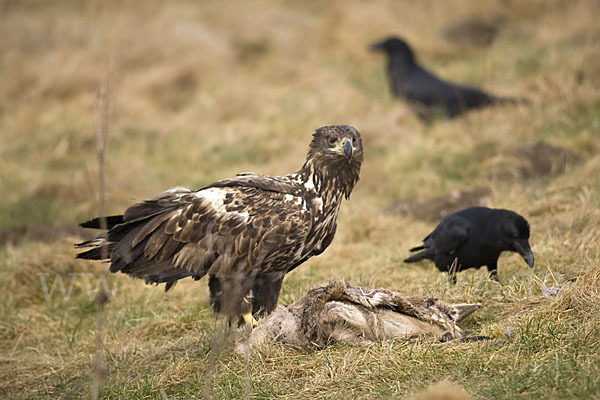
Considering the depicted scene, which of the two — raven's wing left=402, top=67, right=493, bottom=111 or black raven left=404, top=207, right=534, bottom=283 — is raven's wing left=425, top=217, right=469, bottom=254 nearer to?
black raven left=404, top=207, right=534, bottom=283

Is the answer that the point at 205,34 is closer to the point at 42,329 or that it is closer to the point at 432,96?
the point at 432,96

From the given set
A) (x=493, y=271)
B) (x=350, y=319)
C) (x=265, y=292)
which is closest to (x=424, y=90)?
(x=493, y=271)

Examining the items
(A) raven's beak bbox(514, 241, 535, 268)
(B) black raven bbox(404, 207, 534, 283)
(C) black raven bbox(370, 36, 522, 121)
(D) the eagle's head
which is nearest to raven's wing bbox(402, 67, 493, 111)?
(C) black raven bbox(370, 36, 522, 121)

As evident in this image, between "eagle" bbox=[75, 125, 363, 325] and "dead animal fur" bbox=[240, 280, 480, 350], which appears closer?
"dead animal fur" bbox=[240, 280, 480, 350]

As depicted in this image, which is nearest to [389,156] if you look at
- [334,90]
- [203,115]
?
[334,90]

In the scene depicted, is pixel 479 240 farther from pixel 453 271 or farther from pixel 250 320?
pixel 250 320

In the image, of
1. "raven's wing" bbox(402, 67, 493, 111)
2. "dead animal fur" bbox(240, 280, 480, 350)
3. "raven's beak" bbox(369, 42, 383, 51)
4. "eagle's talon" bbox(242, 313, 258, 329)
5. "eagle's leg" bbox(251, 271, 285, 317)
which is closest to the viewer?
"dead animal fur" bbox(240, 280, 480, 350)

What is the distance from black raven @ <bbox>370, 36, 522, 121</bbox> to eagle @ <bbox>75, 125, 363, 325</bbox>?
5035 millimetres

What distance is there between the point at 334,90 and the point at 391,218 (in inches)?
172

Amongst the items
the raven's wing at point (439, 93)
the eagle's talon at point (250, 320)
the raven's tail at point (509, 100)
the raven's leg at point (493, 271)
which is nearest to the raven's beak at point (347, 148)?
the eagle's talon at point (250, 320)

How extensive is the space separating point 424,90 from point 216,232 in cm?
595

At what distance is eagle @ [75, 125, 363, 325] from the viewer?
4.41 meters

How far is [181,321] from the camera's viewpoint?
211 inches

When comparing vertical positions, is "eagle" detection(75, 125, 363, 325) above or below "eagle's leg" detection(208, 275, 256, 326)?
above
